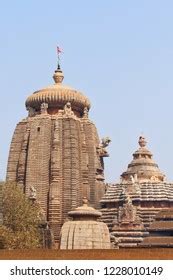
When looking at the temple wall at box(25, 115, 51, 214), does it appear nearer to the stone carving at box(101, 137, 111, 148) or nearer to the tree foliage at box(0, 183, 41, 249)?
the stone carving at box(101, 137, 111, 148)

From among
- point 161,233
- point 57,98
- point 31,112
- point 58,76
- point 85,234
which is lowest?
point 85,234

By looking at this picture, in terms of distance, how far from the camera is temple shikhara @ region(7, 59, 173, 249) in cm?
7581

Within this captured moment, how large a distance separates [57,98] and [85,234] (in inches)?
1179

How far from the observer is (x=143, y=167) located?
8456 centimetres

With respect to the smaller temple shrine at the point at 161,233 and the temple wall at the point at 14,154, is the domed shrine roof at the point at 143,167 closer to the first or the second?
the temple wall at the point at 14,154

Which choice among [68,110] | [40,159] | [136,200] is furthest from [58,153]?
[136,200]

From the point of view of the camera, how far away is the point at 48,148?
79312 millimetres

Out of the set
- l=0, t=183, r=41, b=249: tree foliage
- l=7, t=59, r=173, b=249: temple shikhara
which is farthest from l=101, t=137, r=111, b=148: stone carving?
l=0, t=183, r=41, b=249: tree foliage

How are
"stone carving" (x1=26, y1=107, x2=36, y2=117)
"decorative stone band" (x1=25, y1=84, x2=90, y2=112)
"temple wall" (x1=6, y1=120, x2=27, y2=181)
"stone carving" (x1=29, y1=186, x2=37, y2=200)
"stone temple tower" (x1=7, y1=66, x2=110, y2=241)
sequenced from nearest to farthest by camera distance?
"stone carving" (x1=29, y1=186, x2=37, y2=200), "stone temple tower" (x1=7, y1=66, x2=110, y2=241), "temple wall" (x1=6, y1=120, x2=27, y2=181), "decorative stone band" (x1=25, y1=84, x2=90, y2=112), "stone carving" (x1=26, y1=107, x2=36, y2=117)

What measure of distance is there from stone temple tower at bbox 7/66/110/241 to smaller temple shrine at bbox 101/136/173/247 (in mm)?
2910

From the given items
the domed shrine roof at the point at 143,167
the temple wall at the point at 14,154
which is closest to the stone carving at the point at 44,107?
the temple wall at the point at 14,154

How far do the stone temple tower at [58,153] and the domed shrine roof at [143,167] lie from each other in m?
3.85

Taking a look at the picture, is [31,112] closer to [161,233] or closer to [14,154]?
[14,154]
